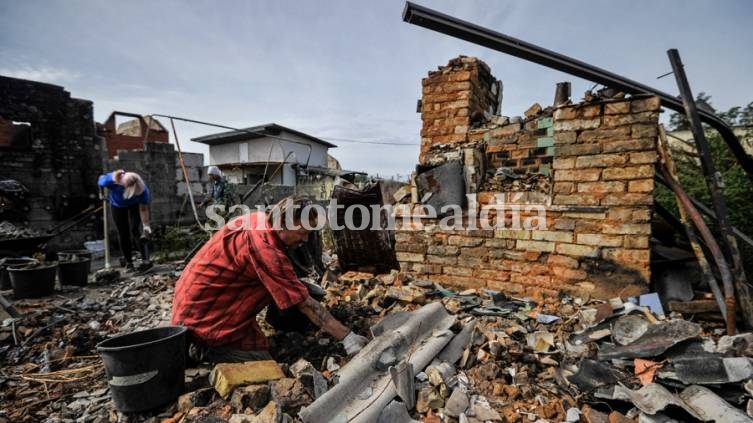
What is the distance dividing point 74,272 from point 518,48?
241 inches

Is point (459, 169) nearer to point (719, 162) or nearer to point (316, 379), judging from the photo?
point (316, 379)

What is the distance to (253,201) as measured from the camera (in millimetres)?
8844

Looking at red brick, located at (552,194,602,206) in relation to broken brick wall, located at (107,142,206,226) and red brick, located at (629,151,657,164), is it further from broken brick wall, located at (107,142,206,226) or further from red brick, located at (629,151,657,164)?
broken brick wall, located at (107,142,206,226)

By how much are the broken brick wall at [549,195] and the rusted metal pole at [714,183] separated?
1.67 ft

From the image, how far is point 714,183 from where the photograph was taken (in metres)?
2.73

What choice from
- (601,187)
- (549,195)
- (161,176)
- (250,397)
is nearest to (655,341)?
(601,187)

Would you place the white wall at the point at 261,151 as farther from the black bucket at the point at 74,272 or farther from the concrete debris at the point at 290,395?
the concrete debris at the point at 290,395

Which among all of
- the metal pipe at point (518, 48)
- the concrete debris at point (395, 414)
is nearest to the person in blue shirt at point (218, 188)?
the metal pipe at point (518, 48)

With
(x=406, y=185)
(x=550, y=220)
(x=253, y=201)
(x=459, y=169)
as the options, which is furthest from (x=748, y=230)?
(x=253, y=201)

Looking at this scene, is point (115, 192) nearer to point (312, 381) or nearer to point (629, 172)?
point (312, 381)

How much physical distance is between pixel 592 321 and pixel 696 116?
6.39ft

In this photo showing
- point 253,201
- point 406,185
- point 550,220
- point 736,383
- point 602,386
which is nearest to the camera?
point 736,383

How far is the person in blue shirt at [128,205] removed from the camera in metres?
5.24

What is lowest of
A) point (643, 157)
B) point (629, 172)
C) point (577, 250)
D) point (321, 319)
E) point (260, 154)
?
point (321, 319)
